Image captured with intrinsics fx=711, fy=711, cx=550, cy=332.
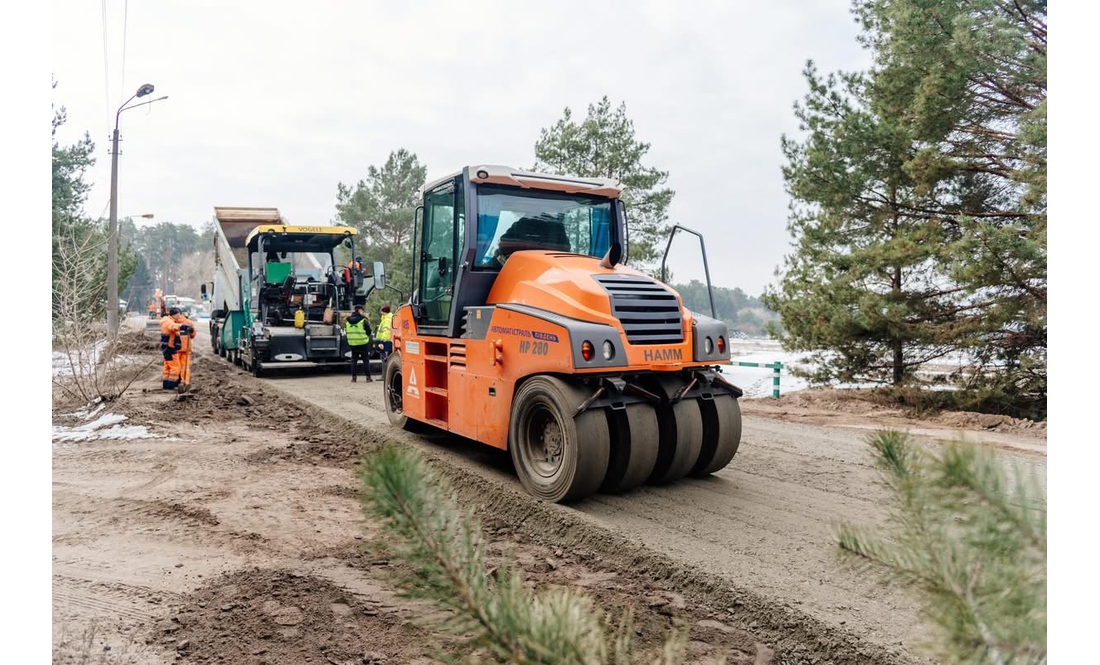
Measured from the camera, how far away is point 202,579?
402 centimetres

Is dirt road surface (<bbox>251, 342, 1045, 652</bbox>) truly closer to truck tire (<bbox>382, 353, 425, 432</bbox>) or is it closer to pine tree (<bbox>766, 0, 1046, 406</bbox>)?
truck tire (<bbox>382, 353, 425, 432</bbox>)

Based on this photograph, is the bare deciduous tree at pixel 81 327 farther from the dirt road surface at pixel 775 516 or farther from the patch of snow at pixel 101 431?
the dirt road surface at pixel 775 516

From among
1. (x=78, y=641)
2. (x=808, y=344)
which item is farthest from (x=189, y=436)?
(x=808, y=344)

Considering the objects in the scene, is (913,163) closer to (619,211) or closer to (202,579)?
(619,211)

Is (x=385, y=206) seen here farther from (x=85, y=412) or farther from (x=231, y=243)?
(x=85, y=412)

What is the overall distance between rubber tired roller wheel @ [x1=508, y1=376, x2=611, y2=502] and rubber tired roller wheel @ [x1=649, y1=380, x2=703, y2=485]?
0.70 metres

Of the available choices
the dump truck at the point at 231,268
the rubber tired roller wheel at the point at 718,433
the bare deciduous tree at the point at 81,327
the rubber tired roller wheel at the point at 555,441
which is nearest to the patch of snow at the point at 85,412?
the bare deciduous tree at the point at 81,327

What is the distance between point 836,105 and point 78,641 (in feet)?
40.5

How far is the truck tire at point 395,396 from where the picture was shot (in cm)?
827

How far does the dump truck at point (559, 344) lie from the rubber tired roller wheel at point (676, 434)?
0.01 m

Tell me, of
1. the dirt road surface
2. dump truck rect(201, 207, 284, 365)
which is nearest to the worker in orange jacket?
dump truck rect(201, 207, 284, 365)

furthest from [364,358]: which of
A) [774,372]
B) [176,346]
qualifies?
[774,372]

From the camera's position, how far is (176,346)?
1138cm

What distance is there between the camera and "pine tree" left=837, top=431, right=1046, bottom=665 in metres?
0.97
